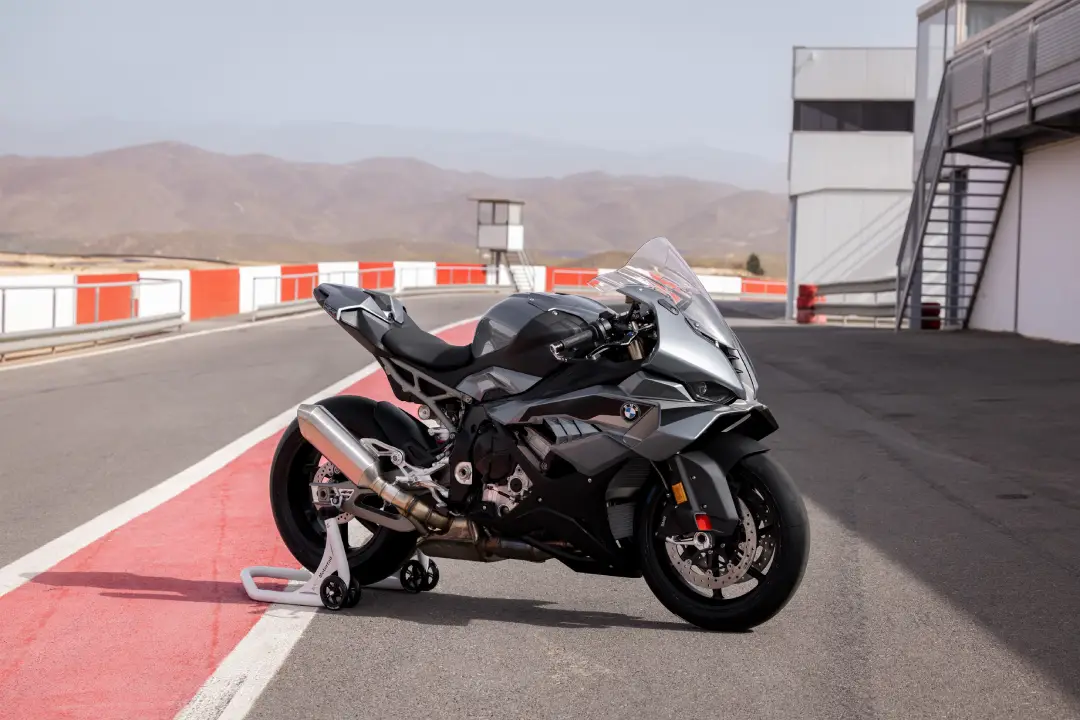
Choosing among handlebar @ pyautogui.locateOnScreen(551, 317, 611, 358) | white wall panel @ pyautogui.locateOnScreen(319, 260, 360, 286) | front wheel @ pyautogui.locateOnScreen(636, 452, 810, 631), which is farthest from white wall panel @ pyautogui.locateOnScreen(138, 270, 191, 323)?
front wheel @ pyautogui.locateOnScreen(636, 452, 810, 631)

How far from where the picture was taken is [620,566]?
5.75 m

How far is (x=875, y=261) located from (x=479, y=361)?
3844 centimetres

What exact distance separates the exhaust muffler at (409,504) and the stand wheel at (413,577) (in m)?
0.33

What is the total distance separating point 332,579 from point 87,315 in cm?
1842

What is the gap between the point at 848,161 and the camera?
45.5m

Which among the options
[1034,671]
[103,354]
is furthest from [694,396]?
[103,354]

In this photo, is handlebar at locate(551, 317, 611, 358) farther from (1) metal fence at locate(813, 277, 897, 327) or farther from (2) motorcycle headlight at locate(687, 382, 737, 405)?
(1) metal fence at locate(813, 277, 897, 327)

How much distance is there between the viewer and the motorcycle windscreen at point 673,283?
571cm

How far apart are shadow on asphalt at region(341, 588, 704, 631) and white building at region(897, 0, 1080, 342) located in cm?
1614

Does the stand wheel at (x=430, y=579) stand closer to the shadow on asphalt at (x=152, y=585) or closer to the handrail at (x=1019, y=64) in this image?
the shadow on asphalt at (x=152, y=585)

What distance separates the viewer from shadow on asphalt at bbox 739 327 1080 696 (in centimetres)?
643

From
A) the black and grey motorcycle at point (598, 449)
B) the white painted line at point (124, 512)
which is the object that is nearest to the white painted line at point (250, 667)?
the black and grey motorcycle at point (598, 449)

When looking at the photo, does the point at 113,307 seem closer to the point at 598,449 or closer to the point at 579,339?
the point at 579,339

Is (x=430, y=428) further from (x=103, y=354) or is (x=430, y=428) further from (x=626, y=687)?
(x=103, y=354)
